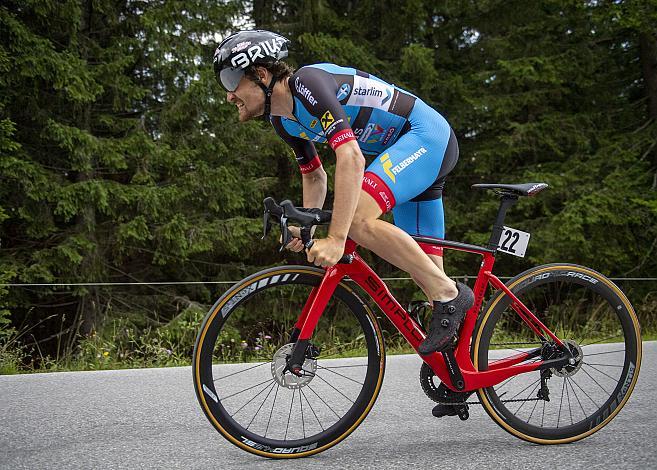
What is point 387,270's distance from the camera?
15.1m

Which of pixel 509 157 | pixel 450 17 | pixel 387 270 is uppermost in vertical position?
pixel 450 17

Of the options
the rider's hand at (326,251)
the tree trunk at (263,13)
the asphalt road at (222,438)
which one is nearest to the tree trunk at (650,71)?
the tree trunk at (263,13)

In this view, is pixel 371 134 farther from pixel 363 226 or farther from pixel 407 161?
pixel 363 226

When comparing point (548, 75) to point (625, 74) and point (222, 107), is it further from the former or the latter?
point (222, 107)

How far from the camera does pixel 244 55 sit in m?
2.85

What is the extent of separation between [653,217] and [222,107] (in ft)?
28.1

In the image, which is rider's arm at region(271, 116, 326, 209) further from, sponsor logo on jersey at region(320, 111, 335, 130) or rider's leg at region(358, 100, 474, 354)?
sponsor logo on jersey at region(320, 111, 335, 130)

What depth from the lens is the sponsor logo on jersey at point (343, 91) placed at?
3004mm

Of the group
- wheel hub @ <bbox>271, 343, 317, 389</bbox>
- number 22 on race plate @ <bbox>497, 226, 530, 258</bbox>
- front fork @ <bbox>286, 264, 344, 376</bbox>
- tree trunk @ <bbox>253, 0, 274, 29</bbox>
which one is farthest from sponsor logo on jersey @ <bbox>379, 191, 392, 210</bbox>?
tree trunk @ <bbox>253, 0, 274, 29</bbox>

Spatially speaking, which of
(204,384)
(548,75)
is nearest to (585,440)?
(204,384)

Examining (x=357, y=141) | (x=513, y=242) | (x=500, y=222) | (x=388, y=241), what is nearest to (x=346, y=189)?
(x=388, y=241)

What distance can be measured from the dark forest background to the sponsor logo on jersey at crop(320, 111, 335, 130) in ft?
22.3

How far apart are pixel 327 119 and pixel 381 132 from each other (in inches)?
20.8

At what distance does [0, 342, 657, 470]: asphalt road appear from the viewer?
281cm
